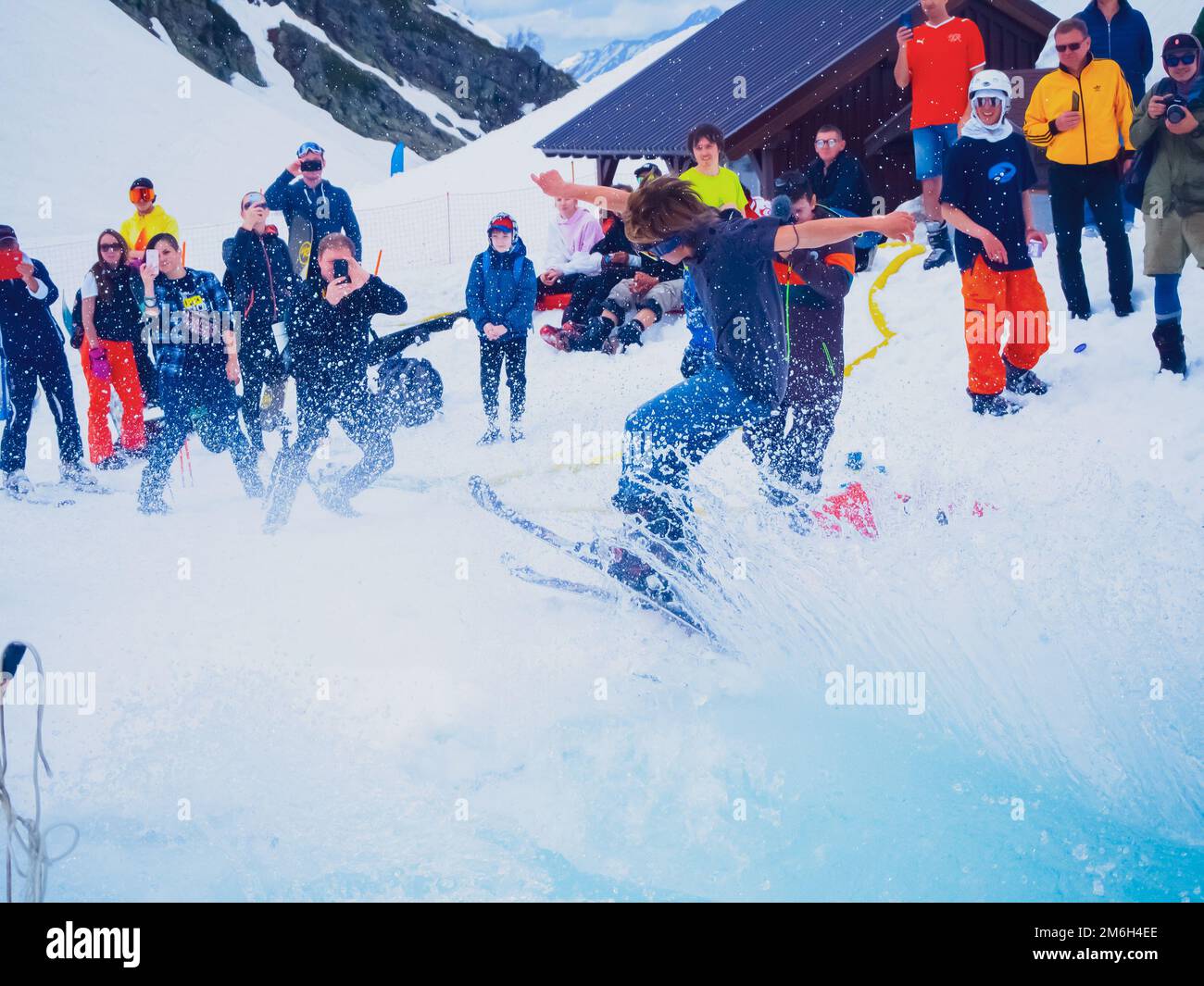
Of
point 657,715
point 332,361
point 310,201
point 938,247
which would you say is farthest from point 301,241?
point 657,715

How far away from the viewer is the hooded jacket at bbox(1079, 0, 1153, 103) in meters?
7.28

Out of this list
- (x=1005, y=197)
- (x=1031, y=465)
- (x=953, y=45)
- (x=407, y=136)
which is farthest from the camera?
(x=407, y=136)

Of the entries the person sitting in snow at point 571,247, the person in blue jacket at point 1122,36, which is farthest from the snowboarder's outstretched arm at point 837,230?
the person sitting in snow at point 571,247

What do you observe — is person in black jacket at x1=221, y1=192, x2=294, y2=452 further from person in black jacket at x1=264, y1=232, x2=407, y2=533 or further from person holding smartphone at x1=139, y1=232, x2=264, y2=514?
person in black jacket at x1=264, y1=232, x2=407, y2=533

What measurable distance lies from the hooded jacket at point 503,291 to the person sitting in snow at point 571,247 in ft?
5.80

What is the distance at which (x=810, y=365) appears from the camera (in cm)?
486

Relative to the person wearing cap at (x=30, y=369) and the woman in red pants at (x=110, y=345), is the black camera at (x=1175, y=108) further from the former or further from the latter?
the person wearing cap at (x=30, y=369)

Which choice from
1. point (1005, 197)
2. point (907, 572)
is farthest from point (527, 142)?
point (907, 572)

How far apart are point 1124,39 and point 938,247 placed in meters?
1.80

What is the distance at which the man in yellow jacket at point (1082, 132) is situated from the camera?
6.38 metres

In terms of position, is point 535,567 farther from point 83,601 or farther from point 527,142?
point 527,142

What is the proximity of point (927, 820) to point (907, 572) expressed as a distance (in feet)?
3.12

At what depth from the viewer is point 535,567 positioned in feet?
16.0
